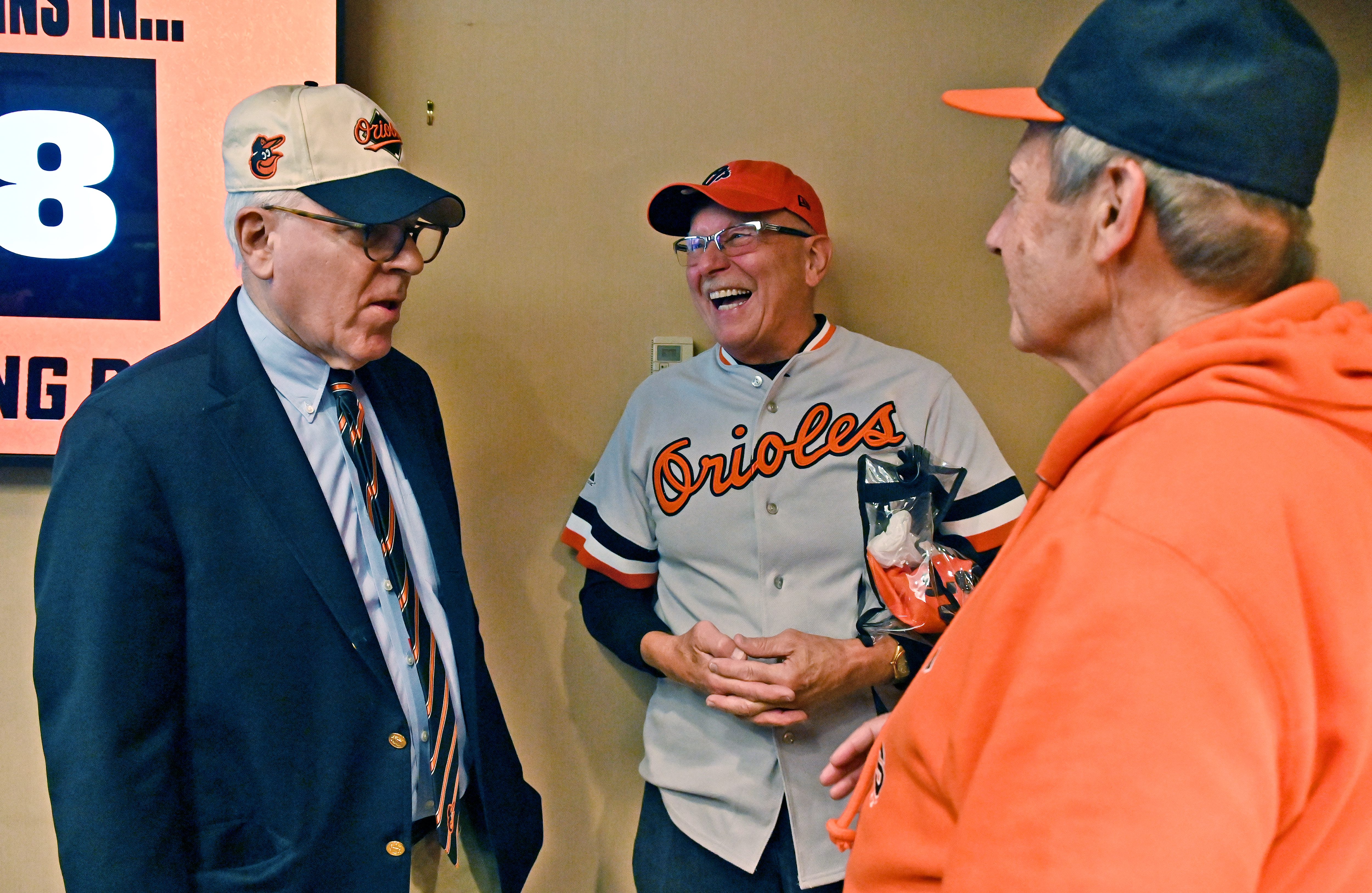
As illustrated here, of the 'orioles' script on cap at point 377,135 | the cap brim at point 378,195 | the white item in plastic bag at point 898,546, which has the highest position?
the 'orioles' script on cap at point 377,135

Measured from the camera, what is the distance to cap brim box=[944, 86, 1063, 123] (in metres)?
0.87

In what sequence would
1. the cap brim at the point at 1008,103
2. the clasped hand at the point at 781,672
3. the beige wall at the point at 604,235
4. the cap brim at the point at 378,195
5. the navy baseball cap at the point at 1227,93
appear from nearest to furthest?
the navy baseball cap at the point at 1227,93, the cap brim at the point at 1008,103, the cap brim at the point at 378,195, the clasped hand at the point at 781,672, the beige wall at the point at 604,235

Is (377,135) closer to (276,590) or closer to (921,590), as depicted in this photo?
(276,590)

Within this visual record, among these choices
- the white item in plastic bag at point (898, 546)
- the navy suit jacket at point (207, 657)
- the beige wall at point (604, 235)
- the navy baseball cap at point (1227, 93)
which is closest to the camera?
→ the navy baseball cap at point (1227, 93)

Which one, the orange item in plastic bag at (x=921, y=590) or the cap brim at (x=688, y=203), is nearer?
the orange item in plastic bag at (x=921, y=590)

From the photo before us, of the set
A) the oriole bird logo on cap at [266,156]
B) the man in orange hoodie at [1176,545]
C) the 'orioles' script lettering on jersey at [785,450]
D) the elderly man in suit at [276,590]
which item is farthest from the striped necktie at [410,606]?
the man in orange hoodie at [1176,545]

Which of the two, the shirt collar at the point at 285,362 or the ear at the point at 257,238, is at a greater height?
the ear at the point at 257,238

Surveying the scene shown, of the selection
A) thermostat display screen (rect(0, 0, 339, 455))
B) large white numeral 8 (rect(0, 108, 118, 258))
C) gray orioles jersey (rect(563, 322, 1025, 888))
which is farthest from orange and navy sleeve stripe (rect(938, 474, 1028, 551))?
large white numeral 8 (rect(0, 108, 118, 258))

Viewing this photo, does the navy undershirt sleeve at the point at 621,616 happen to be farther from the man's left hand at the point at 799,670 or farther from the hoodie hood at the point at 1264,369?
the hoodie hood at the point at 1264,369

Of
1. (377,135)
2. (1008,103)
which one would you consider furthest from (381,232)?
(1008,103)

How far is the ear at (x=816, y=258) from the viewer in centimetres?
188

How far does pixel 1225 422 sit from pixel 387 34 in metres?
1.87

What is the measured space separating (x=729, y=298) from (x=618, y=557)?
59 centimetres

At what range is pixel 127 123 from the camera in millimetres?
1825
